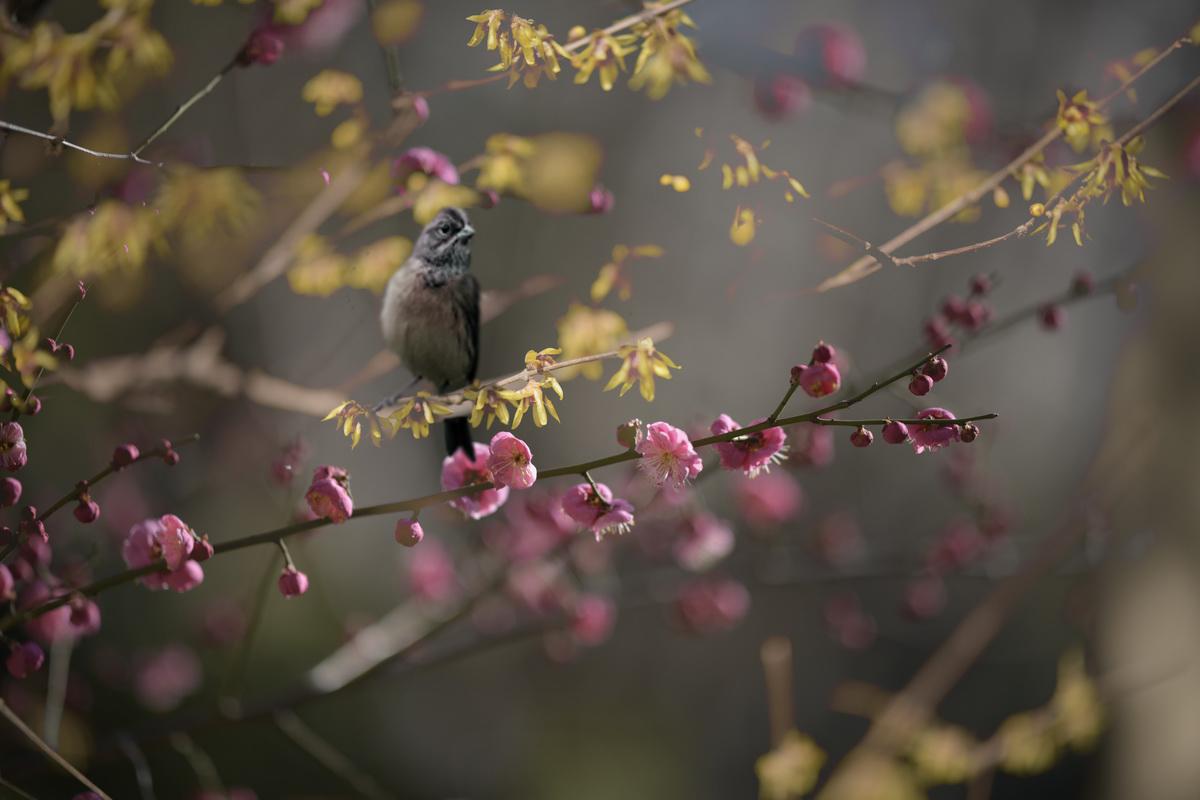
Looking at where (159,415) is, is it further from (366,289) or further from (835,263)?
(835,263)

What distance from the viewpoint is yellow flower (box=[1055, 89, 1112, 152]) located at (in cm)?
80

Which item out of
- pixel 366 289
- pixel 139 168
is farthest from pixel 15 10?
pixel 366 289

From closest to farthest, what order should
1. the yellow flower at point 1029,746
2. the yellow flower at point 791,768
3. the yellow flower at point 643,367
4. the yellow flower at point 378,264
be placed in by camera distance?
the yellow flower at point 643,367
the yellow flower at point 378,264
the yellow flower at point 791,768
the yellow flower at point 1029,746

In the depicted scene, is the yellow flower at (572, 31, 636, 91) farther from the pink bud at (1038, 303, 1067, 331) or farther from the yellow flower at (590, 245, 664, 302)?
the pink bud at (1038, 303, 1067, 331)

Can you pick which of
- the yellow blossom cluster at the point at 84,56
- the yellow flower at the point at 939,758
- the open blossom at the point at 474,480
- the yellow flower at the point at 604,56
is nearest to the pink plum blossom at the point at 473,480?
the open blossom at the point at 474,480

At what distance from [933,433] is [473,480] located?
0.36m

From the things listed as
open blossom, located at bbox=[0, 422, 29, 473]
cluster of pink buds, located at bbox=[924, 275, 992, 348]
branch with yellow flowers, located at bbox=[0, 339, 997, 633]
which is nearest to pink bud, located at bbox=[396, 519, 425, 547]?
branch with yellow flowers, located at bbox=[0, 339, 997, 633]

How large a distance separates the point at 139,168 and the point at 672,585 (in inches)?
40.3

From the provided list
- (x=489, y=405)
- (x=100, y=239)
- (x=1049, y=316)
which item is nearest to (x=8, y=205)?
(x=100, y=239)

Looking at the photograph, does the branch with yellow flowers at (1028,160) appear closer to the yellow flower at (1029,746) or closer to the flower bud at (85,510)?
the flower bud at (85,510)

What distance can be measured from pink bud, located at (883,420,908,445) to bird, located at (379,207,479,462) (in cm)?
37

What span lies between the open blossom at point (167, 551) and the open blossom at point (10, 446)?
11 centimetres

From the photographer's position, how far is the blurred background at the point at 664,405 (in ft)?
3.39

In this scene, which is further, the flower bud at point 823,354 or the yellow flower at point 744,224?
the yellow flower at point 744,224
